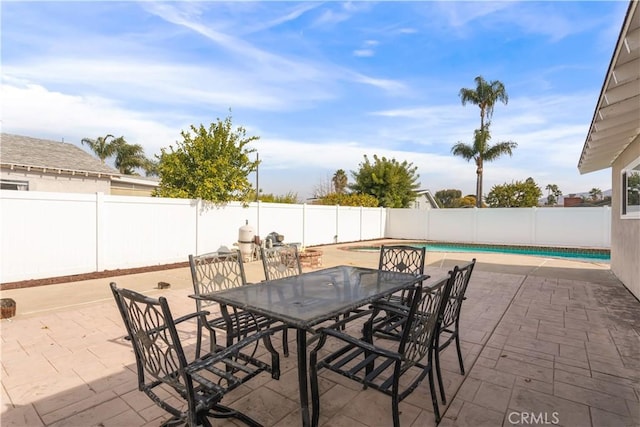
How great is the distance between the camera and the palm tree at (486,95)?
2038cm

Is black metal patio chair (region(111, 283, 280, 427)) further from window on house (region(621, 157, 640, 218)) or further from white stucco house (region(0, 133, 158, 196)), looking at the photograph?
white stucco house (region(0, 133, 158, 196))

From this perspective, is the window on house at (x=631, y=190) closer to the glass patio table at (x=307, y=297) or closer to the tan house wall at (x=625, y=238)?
the tan house wall at (x=625, y=238)

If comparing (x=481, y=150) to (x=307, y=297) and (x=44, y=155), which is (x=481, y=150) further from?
(x=44, y=155)

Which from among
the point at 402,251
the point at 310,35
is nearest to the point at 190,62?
the point at 310,35

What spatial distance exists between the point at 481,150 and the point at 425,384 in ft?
67.0

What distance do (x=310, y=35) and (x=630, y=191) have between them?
7617mm

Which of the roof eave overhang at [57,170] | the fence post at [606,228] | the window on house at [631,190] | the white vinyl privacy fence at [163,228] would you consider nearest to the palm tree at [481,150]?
the white vinyl privacy fence at [163,228]

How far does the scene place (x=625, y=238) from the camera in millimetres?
6133

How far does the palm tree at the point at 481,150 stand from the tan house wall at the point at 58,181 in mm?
19893

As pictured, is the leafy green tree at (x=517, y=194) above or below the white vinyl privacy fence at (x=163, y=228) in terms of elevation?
above

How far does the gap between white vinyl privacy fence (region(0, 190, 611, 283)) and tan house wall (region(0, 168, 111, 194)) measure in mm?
5790

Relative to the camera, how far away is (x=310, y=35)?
8.02 m

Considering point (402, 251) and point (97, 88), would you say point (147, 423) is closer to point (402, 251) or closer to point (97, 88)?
point (402, 251)

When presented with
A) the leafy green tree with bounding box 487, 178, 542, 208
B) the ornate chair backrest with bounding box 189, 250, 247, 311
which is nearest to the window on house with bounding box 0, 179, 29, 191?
the ornate chair backrest with bounding box 189, 250, 247, 311
